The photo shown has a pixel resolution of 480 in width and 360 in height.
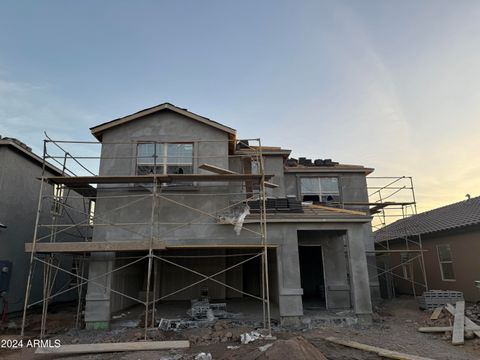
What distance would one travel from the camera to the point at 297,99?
14109mm

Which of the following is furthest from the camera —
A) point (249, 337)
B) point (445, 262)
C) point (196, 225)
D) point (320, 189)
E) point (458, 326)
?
point (320, 189)

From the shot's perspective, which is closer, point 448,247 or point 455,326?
point 455,326

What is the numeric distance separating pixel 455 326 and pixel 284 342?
19.5 feet

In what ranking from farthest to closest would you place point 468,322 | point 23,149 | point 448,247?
point 448,247, point 23,149, point 468,322

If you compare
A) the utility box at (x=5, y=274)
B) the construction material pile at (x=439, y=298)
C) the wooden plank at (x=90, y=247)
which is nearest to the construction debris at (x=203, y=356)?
the wooden plank at (x=90, y=247)

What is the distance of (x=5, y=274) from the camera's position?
11.2 metres

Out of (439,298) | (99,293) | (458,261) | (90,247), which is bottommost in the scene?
(439,298)

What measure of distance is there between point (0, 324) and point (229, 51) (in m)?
12.9

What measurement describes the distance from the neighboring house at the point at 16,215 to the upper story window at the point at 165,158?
3.77 metres

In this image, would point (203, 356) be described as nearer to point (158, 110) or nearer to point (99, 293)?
point (99, 293)

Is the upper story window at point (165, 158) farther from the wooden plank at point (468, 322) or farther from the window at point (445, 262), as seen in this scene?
the window at point (445, 262)

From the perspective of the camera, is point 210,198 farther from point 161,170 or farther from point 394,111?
point 394,111

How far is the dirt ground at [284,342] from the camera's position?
669 centimetres

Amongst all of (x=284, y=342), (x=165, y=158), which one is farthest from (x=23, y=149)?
(x=284, y=342)
